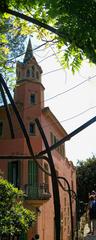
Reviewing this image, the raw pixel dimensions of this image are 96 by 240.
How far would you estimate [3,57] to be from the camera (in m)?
4.48

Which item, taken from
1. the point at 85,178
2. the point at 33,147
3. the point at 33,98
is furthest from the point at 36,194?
the point at 85,178

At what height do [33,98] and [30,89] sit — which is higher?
[30,89]

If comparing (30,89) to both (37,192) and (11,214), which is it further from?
(11,214)

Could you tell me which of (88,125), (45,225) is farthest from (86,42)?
(45,225)

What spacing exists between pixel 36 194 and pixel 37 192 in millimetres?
278

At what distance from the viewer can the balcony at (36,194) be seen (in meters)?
31.9

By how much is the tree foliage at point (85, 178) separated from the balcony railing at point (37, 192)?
67.3 ft

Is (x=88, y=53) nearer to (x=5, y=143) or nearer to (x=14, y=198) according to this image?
(x=14, y=198)

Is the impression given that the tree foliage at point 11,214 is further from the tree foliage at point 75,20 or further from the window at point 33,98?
the window at point 33,98

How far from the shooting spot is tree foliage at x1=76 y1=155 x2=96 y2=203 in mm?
53719

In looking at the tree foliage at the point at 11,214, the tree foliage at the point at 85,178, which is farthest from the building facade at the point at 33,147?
the tree foliage at the point at 11,214

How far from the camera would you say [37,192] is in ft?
107

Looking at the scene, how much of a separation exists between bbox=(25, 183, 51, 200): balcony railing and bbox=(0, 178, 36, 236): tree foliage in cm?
1725

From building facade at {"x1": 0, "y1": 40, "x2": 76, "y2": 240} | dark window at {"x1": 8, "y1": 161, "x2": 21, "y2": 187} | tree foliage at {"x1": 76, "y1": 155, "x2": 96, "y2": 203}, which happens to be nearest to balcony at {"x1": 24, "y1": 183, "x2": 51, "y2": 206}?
building facade at {"x1": 0, "y1": 40, "x2": 76, "y2": 240}
